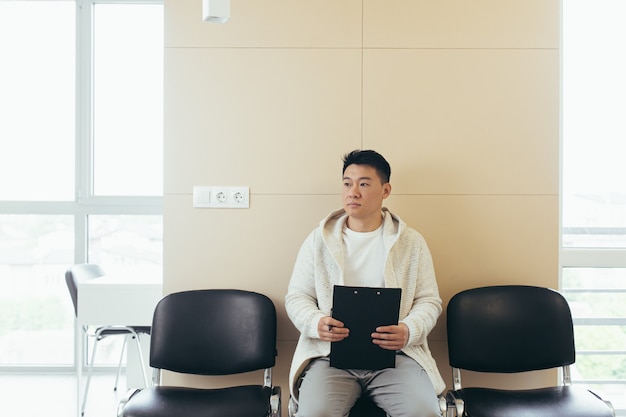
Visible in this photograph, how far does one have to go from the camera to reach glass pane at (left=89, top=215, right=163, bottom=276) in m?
4.75

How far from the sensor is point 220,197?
2.94 m

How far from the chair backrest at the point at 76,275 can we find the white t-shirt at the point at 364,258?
180 centimetres

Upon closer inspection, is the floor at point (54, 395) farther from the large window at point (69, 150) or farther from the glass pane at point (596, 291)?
the glass pane at point (596, 291)

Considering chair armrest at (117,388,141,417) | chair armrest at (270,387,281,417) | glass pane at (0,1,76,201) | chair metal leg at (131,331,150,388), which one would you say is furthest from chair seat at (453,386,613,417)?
glass pane at (0,1,76,201)

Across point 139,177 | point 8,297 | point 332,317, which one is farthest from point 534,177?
point 8,297

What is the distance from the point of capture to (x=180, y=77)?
2.93 meters

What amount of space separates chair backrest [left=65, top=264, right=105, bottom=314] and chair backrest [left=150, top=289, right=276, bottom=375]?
1.09m

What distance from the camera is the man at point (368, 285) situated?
2.42 meters

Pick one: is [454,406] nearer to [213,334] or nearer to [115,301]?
[213,334]

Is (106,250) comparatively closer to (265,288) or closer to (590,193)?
(265,288)

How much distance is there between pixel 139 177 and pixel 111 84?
2.45 feet

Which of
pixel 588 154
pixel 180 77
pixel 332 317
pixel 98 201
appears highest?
pixel 180 77

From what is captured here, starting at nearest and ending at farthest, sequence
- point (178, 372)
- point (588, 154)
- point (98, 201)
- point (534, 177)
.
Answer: point (178, 372) → point (534, 177) → point (588, 154) → point (98, 201)

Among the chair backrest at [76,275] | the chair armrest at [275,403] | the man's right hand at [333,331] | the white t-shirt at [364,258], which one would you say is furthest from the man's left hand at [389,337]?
the chair backrest at [76,275]
